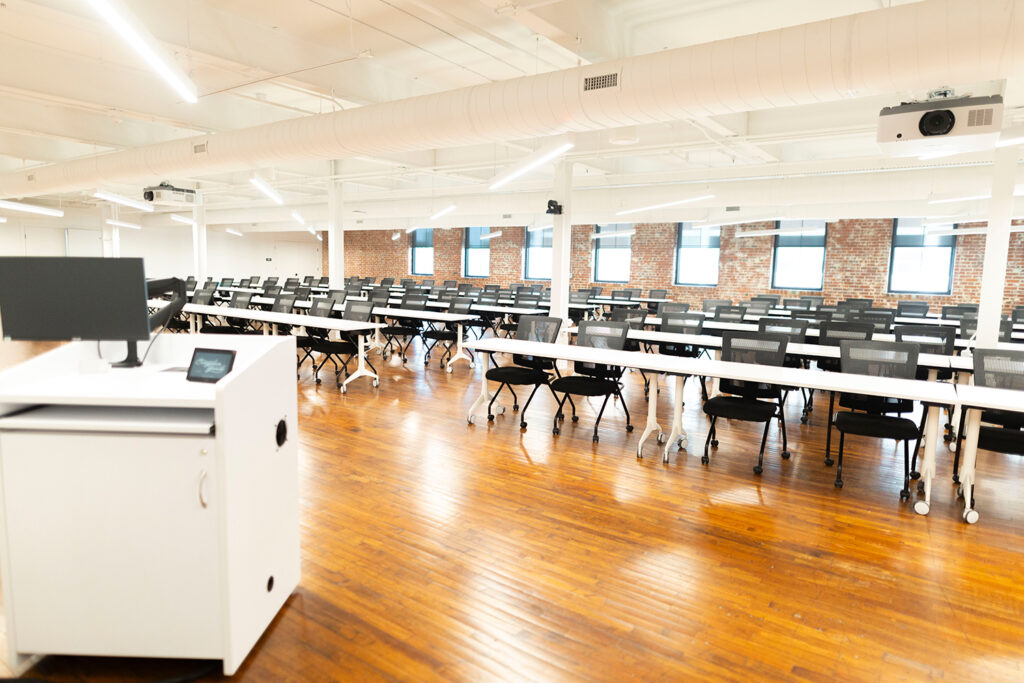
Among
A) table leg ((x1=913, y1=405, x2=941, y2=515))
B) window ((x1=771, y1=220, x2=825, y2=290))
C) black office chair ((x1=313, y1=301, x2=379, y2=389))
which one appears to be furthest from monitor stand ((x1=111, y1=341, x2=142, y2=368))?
window ((x1=771, y1=220, x2=825, y2=290))

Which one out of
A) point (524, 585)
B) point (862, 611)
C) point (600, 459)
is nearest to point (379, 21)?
point (600, 459)

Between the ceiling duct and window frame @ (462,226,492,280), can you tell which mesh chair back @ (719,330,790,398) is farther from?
window frame @ (462,226,492,280)

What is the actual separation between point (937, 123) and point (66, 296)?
17.8ft

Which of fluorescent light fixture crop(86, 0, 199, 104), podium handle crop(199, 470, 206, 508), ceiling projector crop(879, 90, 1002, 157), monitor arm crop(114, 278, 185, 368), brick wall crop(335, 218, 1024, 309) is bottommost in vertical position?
podium handle crop(199, 470, 206, 508)

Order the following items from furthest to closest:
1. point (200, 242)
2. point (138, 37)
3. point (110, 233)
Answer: point (110, 233)
point (200, 242)
point (138, 37)

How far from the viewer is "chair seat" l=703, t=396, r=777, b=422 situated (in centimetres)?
461

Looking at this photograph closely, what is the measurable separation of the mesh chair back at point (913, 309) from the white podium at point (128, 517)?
1214 cm

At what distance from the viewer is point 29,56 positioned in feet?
21.5

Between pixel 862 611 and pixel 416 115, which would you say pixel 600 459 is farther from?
pixel 416 115

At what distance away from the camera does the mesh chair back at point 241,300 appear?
33.3 feet

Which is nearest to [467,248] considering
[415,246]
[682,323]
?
[415,246]

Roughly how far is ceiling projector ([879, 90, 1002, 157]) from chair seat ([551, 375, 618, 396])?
9.36ft

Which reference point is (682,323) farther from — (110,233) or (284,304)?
(110,233)

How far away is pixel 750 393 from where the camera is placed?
16.6ft
